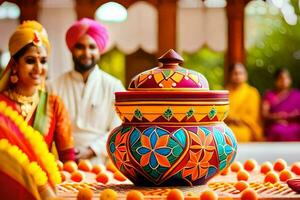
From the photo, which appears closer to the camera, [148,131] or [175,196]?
[175,196]

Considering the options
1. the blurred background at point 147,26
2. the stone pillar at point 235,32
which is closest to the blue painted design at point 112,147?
the blurred background at point 147,26

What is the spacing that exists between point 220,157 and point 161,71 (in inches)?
11.0

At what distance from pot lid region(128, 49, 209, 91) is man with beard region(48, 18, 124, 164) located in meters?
1.55

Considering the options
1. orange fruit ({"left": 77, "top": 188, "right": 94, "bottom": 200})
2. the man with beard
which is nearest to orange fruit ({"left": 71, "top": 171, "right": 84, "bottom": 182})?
orange fruit ({"left": 77, "top": 188, "right": 94, "bottom": 200})

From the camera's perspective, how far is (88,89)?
12.6 ft

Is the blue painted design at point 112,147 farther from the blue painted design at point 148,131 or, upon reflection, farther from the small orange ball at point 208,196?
the small orange ball at point 208,196

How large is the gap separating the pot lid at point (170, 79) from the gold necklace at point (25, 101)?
105cm

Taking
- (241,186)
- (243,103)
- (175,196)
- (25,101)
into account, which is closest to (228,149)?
(241,186)

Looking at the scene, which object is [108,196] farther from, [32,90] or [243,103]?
[243,103]

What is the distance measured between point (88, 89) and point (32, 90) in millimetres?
745

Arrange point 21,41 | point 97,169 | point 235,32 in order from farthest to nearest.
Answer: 1. point 235,32
2. point 21,41
3. point 97,169

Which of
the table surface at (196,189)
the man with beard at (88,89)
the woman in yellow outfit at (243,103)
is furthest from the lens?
the woman in yellow outfit at (243,103)

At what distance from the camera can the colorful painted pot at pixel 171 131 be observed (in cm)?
206

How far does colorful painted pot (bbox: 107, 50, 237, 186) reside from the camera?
2059 millimetres
